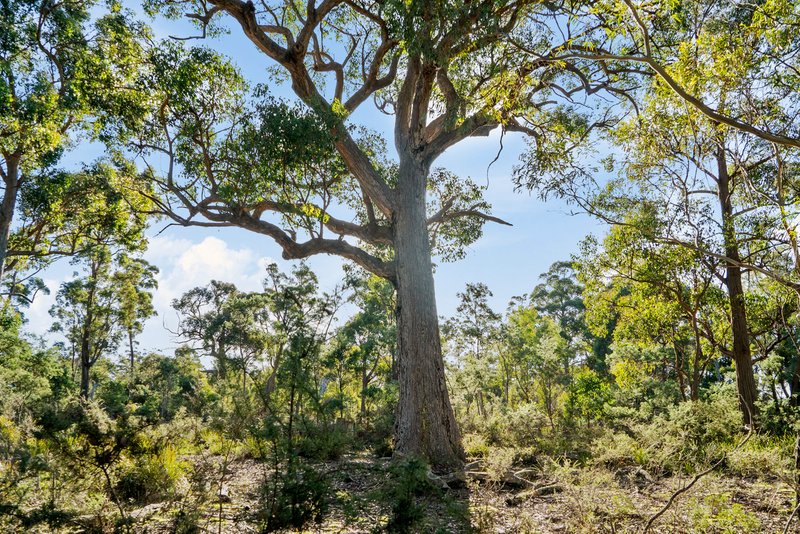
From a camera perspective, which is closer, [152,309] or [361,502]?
[361,502]

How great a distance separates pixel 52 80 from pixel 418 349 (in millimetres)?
9787

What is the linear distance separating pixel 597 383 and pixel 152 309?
20086mm

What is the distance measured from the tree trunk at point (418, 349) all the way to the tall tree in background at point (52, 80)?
17.5 feet

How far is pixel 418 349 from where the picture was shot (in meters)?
7.55

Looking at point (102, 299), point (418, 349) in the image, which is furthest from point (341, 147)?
point (102, 299)

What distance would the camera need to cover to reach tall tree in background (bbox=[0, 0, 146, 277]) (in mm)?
7820

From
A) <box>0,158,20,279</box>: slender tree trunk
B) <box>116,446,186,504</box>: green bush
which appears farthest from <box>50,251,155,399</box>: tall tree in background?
<box>116,446,186,504</box>: green bush

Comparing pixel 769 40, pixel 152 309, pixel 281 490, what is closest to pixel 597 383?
pixel 769 40

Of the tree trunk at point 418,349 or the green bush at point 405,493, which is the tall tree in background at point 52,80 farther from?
the green bush at point 405,493

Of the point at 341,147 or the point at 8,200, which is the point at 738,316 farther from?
the point at 8,200

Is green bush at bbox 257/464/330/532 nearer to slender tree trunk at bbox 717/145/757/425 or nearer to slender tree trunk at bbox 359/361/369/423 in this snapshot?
slender tree trunk at bbox 717/145/757/425

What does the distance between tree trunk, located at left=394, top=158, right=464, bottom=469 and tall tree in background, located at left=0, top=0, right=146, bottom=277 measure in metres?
5.34

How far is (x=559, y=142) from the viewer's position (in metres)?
7.85

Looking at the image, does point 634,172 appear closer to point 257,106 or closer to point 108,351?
point 257,106
